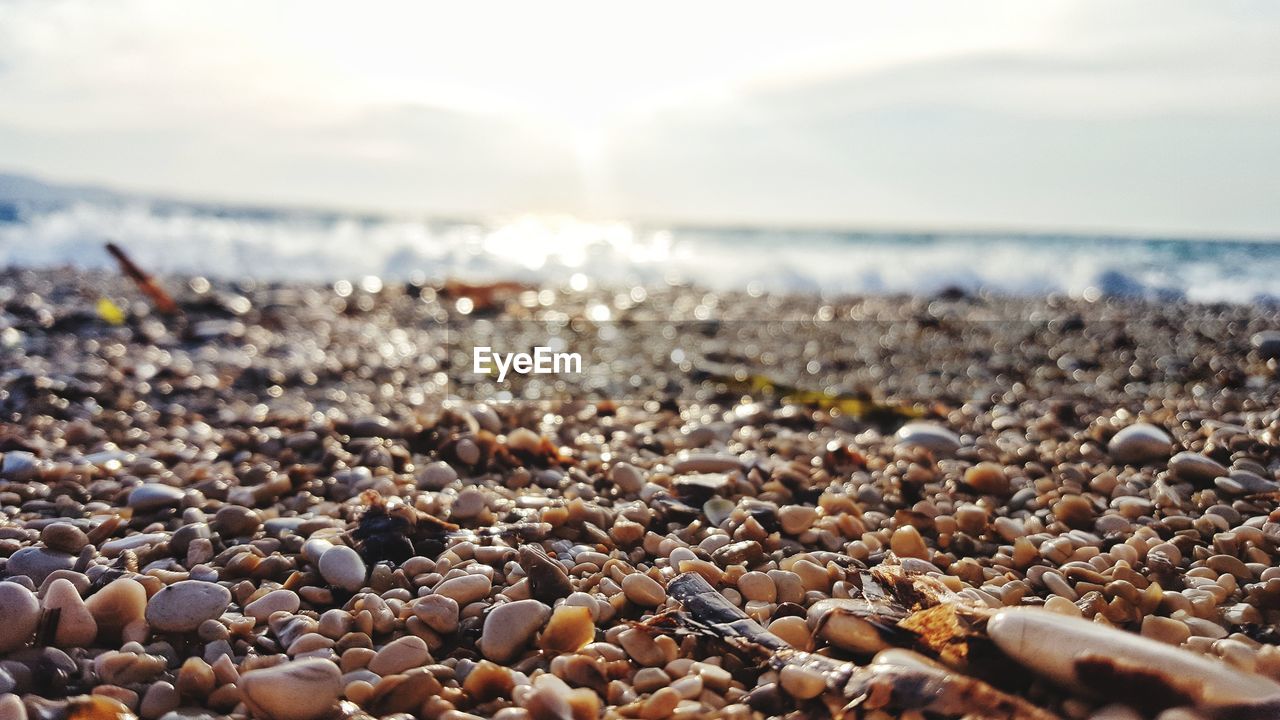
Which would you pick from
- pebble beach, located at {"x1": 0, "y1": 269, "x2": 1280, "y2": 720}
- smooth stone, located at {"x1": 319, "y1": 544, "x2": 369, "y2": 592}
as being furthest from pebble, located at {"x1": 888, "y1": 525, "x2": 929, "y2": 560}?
smooth stone, located at {"x1": 319, "y1": 544, "x2": 369, "y2": 592}

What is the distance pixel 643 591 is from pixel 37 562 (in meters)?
1.35

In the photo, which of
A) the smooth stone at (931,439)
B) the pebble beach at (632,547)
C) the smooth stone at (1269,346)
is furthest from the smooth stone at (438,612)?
the smooth stone at (1269,346)

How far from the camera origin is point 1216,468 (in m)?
2.27

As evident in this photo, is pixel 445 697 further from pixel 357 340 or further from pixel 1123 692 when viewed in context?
pixel 357 340

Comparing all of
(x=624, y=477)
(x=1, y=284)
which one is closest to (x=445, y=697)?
(x=624, y=477)

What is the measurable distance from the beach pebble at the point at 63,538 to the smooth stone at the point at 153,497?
264 millimetres

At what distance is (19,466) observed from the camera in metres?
2.32

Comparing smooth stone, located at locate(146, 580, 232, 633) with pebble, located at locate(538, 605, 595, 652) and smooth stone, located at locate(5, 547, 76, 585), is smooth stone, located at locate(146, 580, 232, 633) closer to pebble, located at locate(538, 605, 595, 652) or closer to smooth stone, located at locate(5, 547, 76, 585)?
smooth stone, located at locate(5, 547, 76, 585)

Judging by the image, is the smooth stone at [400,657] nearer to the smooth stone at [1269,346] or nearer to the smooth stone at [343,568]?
the smooth stone at [343,568]

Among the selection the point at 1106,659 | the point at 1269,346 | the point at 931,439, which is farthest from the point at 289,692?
the point at 1269,346

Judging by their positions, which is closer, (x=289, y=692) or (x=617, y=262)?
(x=289, y=692)

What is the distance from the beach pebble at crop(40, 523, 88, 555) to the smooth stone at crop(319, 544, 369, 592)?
58cm

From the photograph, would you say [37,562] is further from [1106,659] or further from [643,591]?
[1106,659]

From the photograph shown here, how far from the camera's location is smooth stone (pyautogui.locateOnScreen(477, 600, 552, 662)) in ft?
4.83
